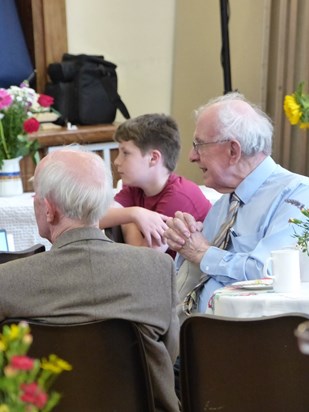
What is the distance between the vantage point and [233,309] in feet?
7.68

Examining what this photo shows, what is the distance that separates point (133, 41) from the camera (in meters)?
6.75

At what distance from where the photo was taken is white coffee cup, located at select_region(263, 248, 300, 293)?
2371 mm

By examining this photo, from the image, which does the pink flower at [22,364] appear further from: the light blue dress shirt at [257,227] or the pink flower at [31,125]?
the pink flower at [31,125]

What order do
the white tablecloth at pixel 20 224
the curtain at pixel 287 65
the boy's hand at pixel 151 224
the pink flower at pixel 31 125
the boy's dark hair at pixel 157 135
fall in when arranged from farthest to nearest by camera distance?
the curtain at pixel 287 65
the pink flower at pixel 31 125
the white tablecloth at pixel 20 224
the boy's dark hair at pixel 157 135
the boy's hand at pixel 151 224

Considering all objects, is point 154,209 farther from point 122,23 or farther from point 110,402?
point 122,23

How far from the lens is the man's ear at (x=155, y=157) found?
11.9ft

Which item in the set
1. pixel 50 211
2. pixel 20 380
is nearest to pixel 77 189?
pixel 50 211

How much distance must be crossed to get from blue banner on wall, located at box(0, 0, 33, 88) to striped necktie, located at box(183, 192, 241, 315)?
11.8ft

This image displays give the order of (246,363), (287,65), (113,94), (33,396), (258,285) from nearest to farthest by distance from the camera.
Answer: (33,396) → (246,363) → (258,285) → (287,65) → (113,94)

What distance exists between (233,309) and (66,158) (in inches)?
23.0

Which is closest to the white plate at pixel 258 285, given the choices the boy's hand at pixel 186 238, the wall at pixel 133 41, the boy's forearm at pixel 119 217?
the boy's hand at pixel 186 238

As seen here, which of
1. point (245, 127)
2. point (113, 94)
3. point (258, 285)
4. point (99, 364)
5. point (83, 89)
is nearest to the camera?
point (99, 364)

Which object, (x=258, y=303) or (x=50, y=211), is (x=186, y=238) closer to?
(x=258, y=303)

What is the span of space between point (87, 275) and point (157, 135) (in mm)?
1634
